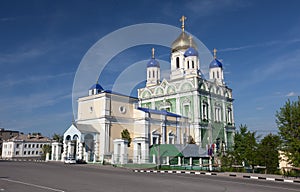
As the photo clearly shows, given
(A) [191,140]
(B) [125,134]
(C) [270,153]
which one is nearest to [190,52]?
(A) [191,140]

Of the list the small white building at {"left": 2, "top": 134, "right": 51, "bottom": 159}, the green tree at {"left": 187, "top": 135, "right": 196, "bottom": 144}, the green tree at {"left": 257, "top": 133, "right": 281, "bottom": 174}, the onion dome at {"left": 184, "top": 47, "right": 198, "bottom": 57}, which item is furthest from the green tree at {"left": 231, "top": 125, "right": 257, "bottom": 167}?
the small white building at {"left": 2, "top": 134, "right": 51, "bottom": 159}

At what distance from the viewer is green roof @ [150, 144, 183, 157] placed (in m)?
27.2

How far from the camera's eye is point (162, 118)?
112ft

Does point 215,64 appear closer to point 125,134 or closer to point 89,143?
point 125,134

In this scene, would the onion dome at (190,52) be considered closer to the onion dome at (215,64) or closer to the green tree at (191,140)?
the onion dome at (215,64)

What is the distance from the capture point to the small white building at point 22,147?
56.4 m

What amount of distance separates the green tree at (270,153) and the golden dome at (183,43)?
26.9 m

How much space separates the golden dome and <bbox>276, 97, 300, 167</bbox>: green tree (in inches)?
1091

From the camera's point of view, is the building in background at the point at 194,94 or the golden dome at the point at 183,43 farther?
the golden dome at the point at 183,43

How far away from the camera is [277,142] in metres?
17.5

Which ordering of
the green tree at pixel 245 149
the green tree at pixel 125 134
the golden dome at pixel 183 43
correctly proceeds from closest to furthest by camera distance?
the green tree at pixel 245 149
the green tree at pixel 125 134
the golden dome at pixel 183 43

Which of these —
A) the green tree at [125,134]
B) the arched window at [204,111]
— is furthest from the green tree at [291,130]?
the arched window at [204,111]

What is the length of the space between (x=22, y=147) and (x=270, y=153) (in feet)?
176

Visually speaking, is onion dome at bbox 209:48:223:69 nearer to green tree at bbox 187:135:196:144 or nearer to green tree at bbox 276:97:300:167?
green tree at bbox 187:135:196:144
